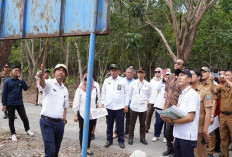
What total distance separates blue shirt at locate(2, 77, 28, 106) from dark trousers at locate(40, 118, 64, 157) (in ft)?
8.54

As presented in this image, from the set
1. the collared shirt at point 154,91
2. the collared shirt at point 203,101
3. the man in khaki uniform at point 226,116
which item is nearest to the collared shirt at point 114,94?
the collared shirt at point 154,91

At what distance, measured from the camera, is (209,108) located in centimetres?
394

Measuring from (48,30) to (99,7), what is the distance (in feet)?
3.22

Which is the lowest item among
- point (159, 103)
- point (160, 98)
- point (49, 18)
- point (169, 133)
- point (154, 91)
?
point (169, 133)

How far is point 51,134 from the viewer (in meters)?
3.84

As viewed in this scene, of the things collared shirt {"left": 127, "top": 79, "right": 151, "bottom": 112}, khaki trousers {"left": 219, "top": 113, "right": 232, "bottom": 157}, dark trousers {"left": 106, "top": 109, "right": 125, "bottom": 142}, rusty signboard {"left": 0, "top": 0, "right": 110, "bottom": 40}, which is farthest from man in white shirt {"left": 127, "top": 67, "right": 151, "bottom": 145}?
rusty signboard {"left": 0, "top": 0, "right": 110, "bottom": 40}

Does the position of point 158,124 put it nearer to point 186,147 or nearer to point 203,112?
point 203,112

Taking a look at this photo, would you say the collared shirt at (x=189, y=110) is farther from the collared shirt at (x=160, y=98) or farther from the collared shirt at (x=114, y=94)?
the collared shirt at (x=160, y=98)

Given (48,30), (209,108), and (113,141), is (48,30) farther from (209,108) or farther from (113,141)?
(113,141)

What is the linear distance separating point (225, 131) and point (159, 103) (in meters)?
1.85

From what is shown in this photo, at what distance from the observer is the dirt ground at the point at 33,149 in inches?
203

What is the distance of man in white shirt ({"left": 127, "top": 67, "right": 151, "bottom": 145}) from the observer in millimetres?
6219

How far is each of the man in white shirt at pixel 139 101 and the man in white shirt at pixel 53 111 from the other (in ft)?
7.89

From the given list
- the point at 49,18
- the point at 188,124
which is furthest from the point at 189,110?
the point at 49,18
